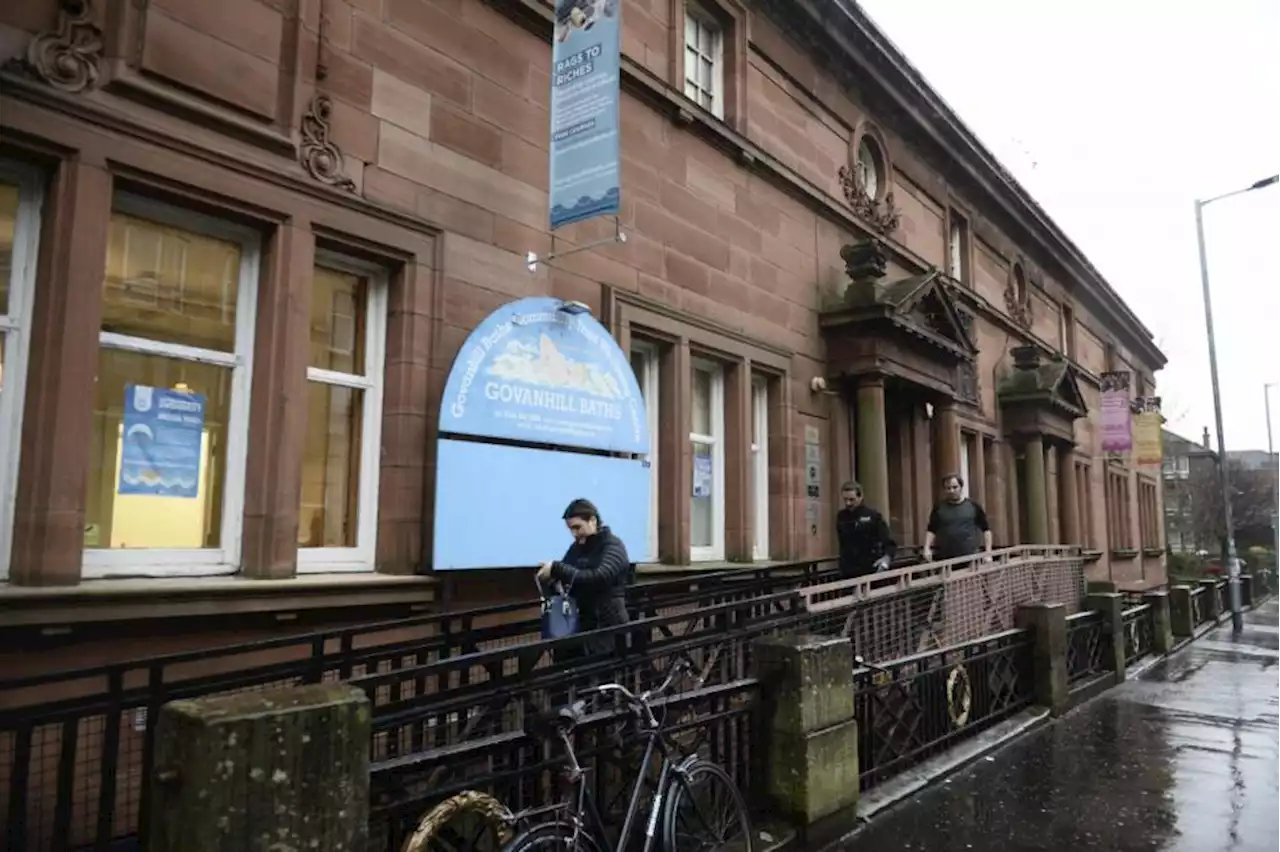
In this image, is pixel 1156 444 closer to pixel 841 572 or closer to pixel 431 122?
pixel 841 572

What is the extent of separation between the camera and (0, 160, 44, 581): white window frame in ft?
16.2

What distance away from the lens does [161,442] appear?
5.59m

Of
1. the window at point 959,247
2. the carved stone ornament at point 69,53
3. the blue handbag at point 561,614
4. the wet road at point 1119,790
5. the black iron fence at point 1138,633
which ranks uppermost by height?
the window at point 959,247

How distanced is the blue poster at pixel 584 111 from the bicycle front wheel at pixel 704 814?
4.38 m

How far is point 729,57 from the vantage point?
443 inches

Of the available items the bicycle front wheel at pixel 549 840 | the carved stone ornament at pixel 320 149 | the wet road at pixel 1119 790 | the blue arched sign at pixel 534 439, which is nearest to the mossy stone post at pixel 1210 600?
the wet road at pixel 1119 790

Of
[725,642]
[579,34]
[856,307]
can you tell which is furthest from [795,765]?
[856,307]

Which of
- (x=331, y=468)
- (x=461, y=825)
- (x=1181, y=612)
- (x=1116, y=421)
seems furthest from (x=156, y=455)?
(x=1116, y=421)

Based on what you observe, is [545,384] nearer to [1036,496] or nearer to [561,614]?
[561,614]

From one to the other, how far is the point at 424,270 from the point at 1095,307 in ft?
83.8

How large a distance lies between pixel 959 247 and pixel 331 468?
573 inches

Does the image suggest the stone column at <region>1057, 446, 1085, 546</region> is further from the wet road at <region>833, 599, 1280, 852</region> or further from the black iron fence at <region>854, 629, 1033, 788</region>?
the black iron fence at <region>854, 629, 1033, 788</region>

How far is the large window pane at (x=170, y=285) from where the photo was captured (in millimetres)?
5609

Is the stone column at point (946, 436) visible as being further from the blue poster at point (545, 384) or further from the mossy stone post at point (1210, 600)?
the mossy stone post at point (1210, 600)
